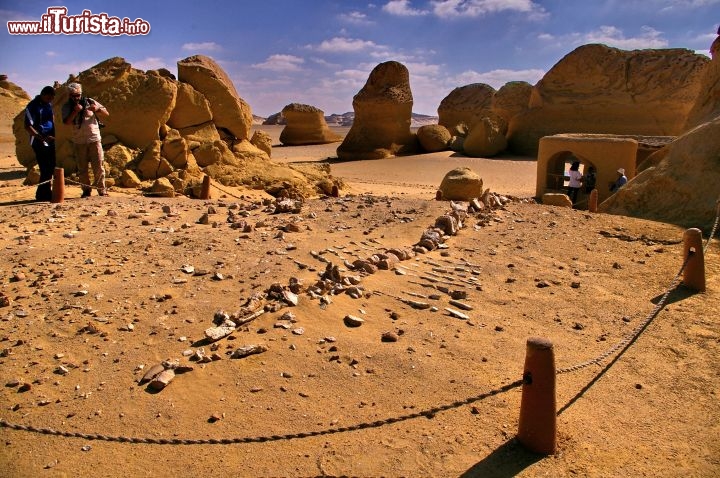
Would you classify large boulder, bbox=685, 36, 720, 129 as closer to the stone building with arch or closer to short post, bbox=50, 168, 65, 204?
the stone building with arch

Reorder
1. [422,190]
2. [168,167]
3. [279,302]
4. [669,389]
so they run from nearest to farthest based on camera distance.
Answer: [669,389], [279,302], [168,167], [422,190]

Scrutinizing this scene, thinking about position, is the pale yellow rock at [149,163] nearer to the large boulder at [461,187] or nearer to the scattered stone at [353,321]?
the large boulder at [461,187]

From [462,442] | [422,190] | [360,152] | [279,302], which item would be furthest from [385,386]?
[360,152]

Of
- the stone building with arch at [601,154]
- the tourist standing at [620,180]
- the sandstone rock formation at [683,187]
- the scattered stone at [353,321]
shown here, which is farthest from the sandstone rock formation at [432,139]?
the scattered stone at [353,321]

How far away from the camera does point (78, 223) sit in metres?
5.83

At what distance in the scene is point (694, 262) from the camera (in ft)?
15.2

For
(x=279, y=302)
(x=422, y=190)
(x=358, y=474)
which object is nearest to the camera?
(x=358, y=474)

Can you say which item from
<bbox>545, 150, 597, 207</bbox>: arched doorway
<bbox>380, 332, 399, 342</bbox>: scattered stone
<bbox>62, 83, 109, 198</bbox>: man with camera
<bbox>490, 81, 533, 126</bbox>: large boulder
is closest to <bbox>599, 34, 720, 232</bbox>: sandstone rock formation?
<bbox>545, 150, 597, 207</bbox>: arched doorway

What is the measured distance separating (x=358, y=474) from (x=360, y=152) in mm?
18868

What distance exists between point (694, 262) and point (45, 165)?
24.3 ft

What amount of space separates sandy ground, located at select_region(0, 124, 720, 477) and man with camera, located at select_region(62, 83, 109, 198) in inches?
72.0

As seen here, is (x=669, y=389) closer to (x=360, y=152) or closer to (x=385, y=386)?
(x=385, y=386)

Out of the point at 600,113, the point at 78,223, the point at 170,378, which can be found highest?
the point at 600,113

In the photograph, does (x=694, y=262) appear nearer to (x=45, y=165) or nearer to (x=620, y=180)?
(x=620, y=180)
